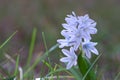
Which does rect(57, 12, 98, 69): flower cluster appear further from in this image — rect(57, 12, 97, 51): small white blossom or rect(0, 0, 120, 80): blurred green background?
rect(0, 0, 120, 80): blurred green background

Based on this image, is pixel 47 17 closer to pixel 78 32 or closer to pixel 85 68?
pixel 85 68

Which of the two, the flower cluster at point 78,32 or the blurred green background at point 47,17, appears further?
the blurred green background at point 47,17

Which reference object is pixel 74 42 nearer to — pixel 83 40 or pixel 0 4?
pixel 83 40

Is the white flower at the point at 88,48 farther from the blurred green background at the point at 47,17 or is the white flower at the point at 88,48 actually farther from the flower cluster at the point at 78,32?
the blurred green background at the point at 47,17

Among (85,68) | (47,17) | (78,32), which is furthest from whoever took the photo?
(47,17)

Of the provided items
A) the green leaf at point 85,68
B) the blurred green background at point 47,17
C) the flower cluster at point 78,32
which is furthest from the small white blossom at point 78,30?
the blurred green background at point 47,17

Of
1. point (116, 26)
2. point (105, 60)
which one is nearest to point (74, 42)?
point (105, 60)

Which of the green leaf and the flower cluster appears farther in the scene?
the green leaf

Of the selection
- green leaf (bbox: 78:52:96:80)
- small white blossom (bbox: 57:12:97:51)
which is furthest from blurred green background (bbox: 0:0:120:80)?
small white blossom (bbox: 57:12:97:51)

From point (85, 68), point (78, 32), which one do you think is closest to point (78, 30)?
point (78, 32)

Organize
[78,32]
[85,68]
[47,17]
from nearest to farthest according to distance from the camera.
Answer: [78,32] < [85,68] < [47,17]

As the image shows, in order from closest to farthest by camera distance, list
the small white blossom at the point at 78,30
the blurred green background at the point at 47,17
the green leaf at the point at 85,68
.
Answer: the small white blossom at the point at 78,30 → the green leaf at the point at 85,68 → the blurred green background at the point at 47,17
